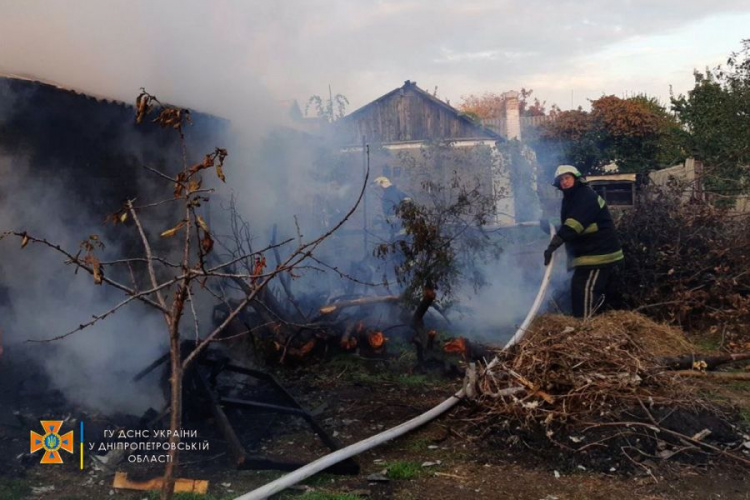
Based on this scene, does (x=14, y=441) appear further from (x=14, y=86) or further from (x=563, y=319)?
(x=563, y=319)

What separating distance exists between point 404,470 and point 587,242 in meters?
4.13

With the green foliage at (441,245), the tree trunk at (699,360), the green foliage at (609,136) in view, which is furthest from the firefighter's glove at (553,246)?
the green foliage at (609,136)

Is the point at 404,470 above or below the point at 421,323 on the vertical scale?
below

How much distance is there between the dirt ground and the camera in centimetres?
397

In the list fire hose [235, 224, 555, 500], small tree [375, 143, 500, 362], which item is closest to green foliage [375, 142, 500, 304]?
small tree [375, 143, 500, 362]

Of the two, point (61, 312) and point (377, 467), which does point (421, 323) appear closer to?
point (377, 467)

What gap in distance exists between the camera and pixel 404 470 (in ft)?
14.0

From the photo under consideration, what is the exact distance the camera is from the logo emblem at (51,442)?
4406 millimetres

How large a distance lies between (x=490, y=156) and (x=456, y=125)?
6876mm

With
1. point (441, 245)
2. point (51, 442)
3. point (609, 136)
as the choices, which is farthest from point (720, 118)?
point (51, 442)

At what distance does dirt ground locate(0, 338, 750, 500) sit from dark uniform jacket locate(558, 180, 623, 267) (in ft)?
7.16

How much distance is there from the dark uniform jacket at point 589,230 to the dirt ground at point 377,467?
218cm

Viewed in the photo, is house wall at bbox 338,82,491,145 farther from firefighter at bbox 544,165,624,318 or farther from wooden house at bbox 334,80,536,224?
firefighter at bbox 544,165,624,318

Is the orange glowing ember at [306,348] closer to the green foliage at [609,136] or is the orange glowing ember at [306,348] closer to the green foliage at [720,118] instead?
the green foliage at [720,118]
